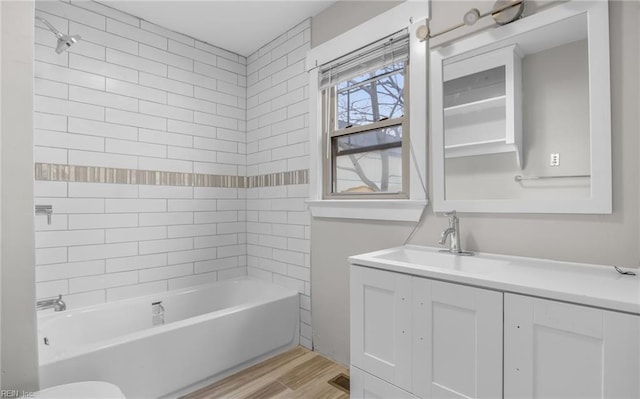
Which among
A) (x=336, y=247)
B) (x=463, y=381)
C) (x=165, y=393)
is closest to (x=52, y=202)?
(x=165, y=393)

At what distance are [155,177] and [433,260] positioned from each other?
2222mm

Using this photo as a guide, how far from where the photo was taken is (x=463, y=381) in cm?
112

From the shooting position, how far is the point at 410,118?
1852 millimetres

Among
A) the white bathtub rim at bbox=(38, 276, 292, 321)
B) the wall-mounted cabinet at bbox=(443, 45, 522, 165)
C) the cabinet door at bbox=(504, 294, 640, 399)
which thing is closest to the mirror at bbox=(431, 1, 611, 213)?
the wall-mounted cabinet at bbox=(443, 45, 522, 165)

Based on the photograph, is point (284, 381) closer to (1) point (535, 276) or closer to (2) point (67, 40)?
(1) point (535, 276)

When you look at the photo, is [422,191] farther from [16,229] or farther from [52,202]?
[52,202]

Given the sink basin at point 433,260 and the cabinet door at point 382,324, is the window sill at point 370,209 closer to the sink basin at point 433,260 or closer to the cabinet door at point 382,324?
the sink basin at point 433,260

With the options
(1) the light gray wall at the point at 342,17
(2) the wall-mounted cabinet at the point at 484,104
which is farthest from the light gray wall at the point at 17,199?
(2) the wall-mounted cabinet at the point at 484,104

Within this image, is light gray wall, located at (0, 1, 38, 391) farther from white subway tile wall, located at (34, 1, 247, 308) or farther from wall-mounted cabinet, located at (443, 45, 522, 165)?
wall-mounted cabinet, located at (443, 45, 522, 165)

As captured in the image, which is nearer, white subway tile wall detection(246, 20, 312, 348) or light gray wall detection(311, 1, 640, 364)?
light gray wall detection(311, 1, 640, 364)

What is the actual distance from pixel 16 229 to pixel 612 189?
90.2 inches

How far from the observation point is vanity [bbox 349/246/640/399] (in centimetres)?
88

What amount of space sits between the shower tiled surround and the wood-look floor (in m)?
0.32

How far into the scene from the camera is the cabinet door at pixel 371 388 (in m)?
1.31
